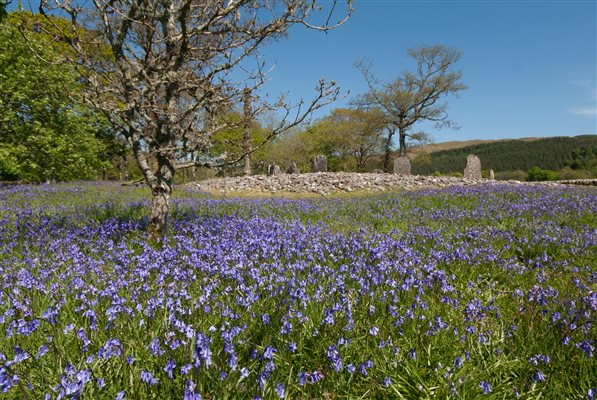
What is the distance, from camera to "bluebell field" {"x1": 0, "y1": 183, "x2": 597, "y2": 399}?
212 cm

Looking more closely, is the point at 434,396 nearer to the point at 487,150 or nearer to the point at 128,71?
the point at 128,71

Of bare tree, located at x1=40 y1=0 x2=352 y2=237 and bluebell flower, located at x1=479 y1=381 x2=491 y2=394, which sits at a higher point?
bare tree, located at x1=40 y1=0 x2=352 y2=237

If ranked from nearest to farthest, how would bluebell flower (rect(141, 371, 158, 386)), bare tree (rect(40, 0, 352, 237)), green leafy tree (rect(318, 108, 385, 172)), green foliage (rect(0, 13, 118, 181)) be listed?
bluebell flower (rect(141, 371, 158, 386)) < bare tree (rect(40, 0, 352, 237)) < green foliage (rect(0, 13, 118, 181)) < green leafy tree (rect(318, 108, 385, 172))

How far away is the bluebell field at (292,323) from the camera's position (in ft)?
6.96

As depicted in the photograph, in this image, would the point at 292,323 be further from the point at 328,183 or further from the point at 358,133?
the point at 358,133

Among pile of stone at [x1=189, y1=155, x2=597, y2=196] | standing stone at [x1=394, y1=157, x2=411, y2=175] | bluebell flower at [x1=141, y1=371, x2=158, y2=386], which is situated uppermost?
standing stone at [x1=394, y1=157, x2=411, y2=175]

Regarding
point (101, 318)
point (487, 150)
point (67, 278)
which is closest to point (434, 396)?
point (101, 318)

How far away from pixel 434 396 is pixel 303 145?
192 feet

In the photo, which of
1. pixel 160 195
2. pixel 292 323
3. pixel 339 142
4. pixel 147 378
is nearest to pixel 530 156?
pixel 339 142

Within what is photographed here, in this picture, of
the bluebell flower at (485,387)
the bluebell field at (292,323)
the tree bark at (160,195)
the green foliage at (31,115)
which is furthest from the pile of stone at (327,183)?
the bluebell flower at (485,387)

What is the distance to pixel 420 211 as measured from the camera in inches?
395

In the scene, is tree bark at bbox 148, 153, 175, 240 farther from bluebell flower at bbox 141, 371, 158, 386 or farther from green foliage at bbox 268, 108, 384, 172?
green foliage at bbox 268, 108, 384, 172

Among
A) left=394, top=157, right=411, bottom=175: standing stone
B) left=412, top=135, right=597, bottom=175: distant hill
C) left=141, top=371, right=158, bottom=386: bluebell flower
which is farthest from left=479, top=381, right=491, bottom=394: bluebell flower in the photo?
left=412, top=135, right=597, bottom=175: distant hill

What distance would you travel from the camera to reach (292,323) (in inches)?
109
